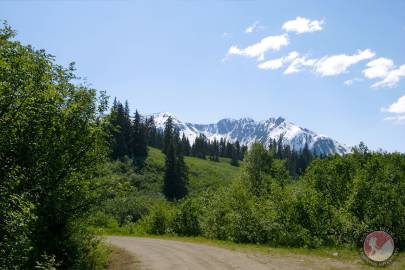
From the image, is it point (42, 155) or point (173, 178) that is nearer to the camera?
point (42, 155)

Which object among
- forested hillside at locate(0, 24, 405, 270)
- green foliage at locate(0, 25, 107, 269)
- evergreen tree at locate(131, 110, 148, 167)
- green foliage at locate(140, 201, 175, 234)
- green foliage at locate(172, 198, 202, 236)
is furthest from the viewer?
evergreen tree at locate(131, 110, 148, 167)

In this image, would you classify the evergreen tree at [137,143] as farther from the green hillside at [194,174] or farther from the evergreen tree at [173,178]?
the evergreen tree at [173,178]

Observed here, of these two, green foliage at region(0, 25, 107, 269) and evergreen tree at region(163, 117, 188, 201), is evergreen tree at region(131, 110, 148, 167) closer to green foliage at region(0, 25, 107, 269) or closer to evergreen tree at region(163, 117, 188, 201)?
evergreen tree at region(163, 117, 188, 201)

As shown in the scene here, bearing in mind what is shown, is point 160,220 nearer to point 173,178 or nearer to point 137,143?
point 173,178

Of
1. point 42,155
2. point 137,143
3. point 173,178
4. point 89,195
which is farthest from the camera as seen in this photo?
point 137,143

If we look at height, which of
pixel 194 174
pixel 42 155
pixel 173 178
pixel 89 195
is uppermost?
pixel 194 174

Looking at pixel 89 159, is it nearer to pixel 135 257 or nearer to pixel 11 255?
pixel 11 255

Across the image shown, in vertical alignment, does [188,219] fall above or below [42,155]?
below

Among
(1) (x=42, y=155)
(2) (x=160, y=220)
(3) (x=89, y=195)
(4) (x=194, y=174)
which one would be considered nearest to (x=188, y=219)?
(2) (x=160, y=220)

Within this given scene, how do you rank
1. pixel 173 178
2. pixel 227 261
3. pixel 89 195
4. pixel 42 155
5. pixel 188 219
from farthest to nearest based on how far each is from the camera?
pixel 173 178, pixel 188 219, pixel 227 261, pixel 89 195, pixel 42 155

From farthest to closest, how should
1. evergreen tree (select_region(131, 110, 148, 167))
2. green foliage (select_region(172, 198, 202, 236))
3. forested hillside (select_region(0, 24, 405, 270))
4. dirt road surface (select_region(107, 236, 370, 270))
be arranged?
evergreen tree (select_region(131, 110, 148, 167))
green foliage (select_region(172, 198, 202, 236))
dirt road surface (select_region(107, 236, 370, 270))
forested hillside (select_region(0, 24, 405, 270))

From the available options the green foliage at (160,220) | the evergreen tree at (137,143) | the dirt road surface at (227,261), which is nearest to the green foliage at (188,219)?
the green foliage at (160,220)

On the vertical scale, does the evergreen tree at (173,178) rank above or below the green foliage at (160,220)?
above

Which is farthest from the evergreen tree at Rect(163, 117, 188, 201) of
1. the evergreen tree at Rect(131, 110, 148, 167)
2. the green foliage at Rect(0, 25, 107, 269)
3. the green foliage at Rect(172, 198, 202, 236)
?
the green foliage at Rect(0, 25, 107, 269)
